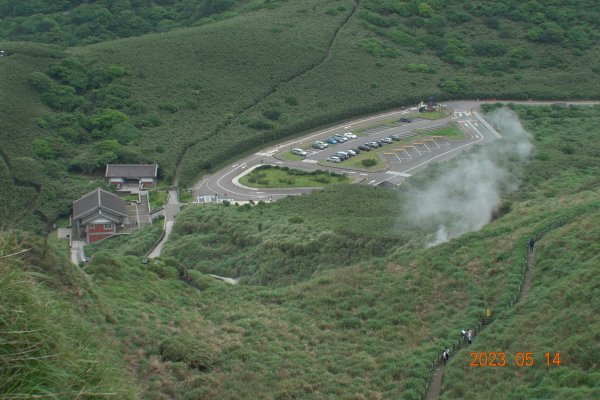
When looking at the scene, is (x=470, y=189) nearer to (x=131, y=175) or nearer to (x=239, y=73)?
(x=131, y=175)

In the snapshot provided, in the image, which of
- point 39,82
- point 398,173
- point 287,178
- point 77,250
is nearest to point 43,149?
point 39,82

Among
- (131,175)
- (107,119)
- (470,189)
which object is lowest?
(131,175)

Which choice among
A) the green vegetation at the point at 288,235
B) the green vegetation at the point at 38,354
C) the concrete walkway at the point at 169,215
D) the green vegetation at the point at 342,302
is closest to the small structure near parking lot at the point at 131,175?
the concrete walkway at the point at 169,215

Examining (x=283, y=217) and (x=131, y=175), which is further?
(x=131, y=175)

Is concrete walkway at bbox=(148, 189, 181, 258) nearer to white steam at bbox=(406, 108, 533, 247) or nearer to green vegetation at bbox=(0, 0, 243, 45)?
white steam at bbox=(406, 108, 533, 247)

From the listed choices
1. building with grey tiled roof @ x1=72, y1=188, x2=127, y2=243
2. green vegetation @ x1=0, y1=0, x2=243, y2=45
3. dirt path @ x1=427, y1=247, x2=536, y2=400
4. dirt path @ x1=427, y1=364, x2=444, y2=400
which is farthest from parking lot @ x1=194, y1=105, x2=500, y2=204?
dirt path @ x1=427, y1=364, x2=444, y2=400

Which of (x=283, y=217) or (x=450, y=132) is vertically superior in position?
(x=283, y=217)

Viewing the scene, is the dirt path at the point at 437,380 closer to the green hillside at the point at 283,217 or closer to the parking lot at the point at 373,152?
the green hillside at the point at 283,217

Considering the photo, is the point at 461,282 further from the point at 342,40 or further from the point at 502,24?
the point at 502,24
